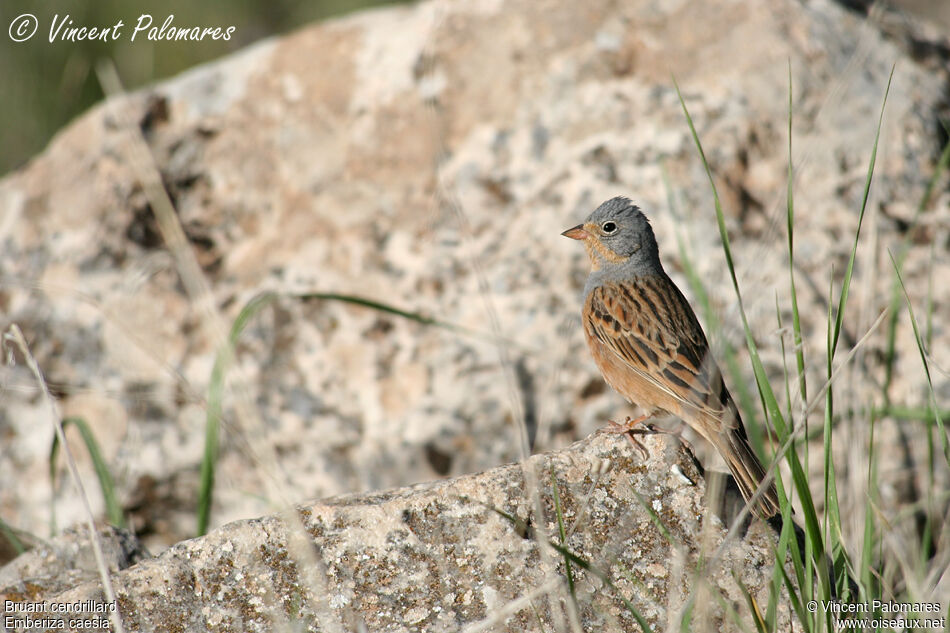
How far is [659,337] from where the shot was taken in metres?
4.21

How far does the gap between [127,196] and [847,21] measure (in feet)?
15.9

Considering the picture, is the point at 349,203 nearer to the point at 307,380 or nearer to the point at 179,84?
the point at 307,380

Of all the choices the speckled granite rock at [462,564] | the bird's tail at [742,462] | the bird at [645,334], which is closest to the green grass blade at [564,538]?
the speckled granite rock at [462,564]

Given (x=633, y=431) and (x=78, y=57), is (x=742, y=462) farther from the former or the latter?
(x=78, y=57)

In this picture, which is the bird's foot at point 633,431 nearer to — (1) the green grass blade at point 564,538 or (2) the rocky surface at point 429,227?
(1) the green grass blade at point 564,538

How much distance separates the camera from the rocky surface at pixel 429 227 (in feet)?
16.9

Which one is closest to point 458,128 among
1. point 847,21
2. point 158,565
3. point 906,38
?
point 847,21

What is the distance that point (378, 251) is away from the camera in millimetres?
5547

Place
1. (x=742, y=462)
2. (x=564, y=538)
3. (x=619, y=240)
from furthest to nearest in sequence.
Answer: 1. (x=619, y=240)
2. (x=742, y=462)
3. (x=564, y=538)

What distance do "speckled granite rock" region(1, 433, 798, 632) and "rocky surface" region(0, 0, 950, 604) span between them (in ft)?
5.70

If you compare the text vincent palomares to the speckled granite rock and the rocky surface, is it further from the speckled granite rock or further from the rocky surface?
the speckled granite rock

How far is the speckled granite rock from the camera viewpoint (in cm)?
284

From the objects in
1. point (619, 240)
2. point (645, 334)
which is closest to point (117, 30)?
point (619, 240)

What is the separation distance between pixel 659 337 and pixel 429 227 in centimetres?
188
